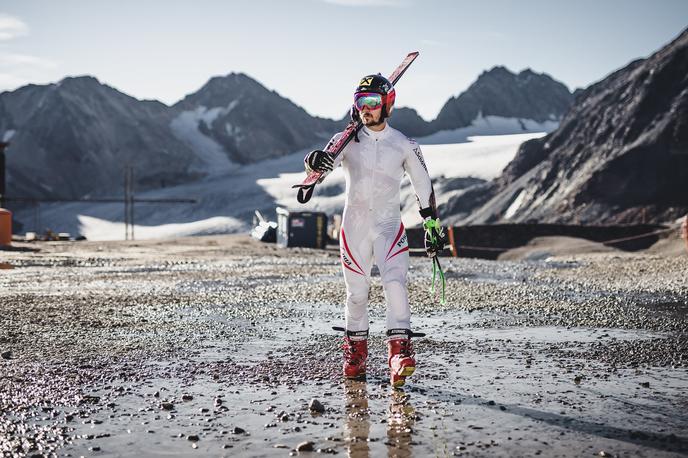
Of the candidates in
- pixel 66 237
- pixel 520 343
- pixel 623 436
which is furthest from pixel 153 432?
pixel 66 237

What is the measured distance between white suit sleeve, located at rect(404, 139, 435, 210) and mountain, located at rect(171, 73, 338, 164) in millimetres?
125434

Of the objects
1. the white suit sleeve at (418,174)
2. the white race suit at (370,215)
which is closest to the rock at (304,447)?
the white race suit at (370,215)

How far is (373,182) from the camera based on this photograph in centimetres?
646

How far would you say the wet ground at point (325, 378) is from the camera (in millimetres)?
4293

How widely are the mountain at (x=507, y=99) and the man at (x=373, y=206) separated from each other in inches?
5070

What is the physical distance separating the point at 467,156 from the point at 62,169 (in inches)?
2452

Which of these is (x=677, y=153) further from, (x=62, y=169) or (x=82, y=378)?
(x=62, y=169)

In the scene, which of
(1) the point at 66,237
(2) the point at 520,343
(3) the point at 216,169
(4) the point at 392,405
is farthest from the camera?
(3) the point at 216,169

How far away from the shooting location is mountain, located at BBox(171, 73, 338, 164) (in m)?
144

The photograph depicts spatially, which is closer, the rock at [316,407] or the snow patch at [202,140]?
the rock at [316,407]

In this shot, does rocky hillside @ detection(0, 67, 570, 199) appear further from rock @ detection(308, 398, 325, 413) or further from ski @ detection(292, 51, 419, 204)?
rock @ detection(308, 398, 325, 413)

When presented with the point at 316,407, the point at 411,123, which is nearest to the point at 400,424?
the point at 316,407

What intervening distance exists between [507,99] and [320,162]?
503 ft

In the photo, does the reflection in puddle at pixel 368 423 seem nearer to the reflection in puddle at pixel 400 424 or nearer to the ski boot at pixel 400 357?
the reflection in puddle at pixel 400 424
